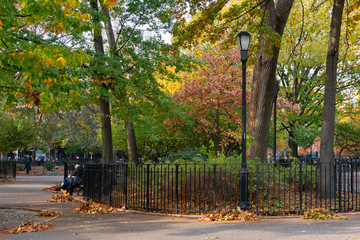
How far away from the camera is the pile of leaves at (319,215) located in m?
9.69

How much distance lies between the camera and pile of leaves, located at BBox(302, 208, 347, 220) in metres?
9.69

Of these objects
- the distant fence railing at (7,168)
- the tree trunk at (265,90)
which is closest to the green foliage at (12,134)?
the distant fence railing at (7,168)

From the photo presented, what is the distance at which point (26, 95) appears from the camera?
9.35 metres

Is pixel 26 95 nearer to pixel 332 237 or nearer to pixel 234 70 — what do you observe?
pixel 332 237

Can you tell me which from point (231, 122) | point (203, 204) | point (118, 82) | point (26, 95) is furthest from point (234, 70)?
point (26, 95)

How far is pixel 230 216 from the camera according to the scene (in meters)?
9.59

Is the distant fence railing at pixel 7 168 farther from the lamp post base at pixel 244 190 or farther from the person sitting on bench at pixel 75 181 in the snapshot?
the lamp post base at pixel 244 190

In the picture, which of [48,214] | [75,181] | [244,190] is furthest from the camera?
[75,181]

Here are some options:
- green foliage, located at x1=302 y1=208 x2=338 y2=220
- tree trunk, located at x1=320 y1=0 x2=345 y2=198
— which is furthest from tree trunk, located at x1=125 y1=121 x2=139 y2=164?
green foliage, located at x1=302 y1=208 x2=338 y2=220

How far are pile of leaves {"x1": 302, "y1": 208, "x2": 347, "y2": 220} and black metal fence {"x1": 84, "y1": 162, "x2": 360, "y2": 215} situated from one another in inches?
12.3

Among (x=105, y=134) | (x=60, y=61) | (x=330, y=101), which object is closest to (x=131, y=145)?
(x=105, y=134)

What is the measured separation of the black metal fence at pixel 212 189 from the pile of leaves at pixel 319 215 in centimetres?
31

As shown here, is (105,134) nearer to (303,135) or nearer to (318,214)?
(318,214)

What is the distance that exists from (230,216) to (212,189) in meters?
1.69
